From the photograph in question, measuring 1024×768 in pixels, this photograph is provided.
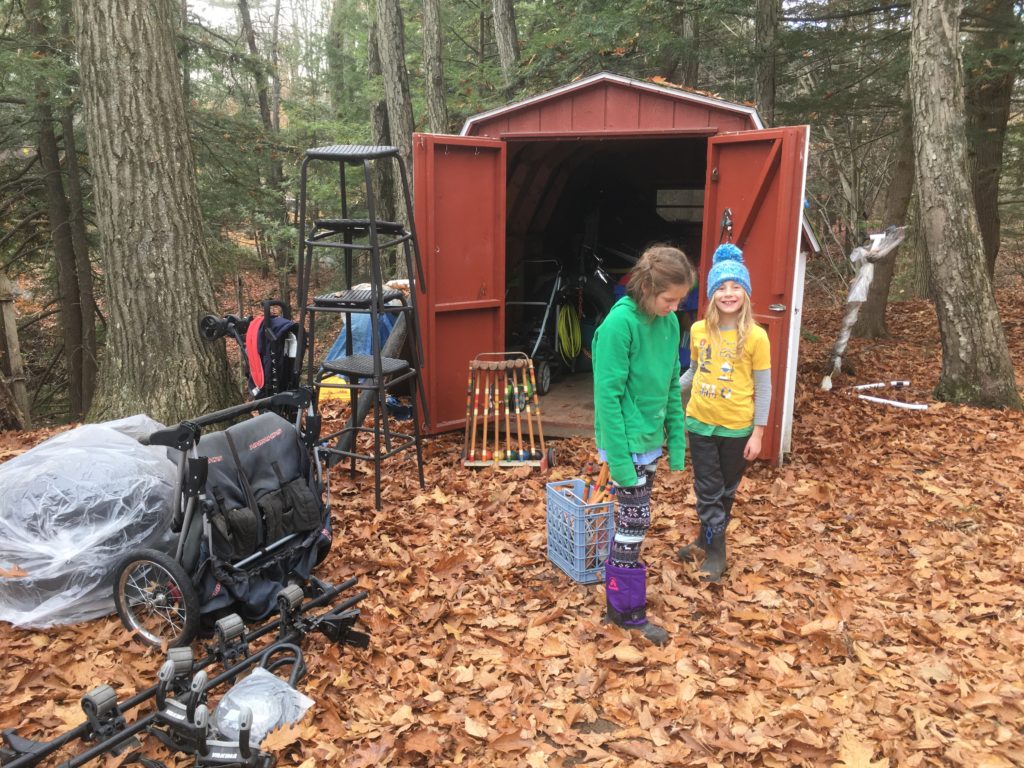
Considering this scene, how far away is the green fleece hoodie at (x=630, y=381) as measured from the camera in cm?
322

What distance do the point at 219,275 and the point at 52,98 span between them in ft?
9.91

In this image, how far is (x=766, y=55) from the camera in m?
9.45

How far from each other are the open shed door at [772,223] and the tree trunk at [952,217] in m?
1.95

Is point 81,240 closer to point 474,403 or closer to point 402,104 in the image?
point 402,104

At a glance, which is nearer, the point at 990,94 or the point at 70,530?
the point at 70,530

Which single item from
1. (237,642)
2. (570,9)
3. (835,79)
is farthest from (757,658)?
(570,9)

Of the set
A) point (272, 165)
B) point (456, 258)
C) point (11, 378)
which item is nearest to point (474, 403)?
point (456, 258)

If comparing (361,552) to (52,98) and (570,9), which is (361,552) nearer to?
(52,98)

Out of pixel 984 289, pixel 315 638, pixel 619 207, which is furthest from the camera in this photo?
pixel 619 207

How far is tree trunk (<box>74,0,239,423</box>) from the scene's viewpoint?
186 inches

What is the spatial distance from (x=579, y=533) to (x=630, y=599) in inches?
20.1

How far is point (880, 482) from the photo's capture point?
211 inches

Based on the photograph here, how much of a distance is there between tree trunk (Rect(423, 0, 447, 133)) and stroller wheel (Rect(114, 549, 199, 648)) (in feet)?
31.2

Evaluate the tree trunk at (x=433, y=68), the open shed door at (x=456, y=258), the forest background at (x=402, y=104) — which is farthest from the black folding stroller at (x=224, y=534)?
the tree trunk at (x=433, y=68)
